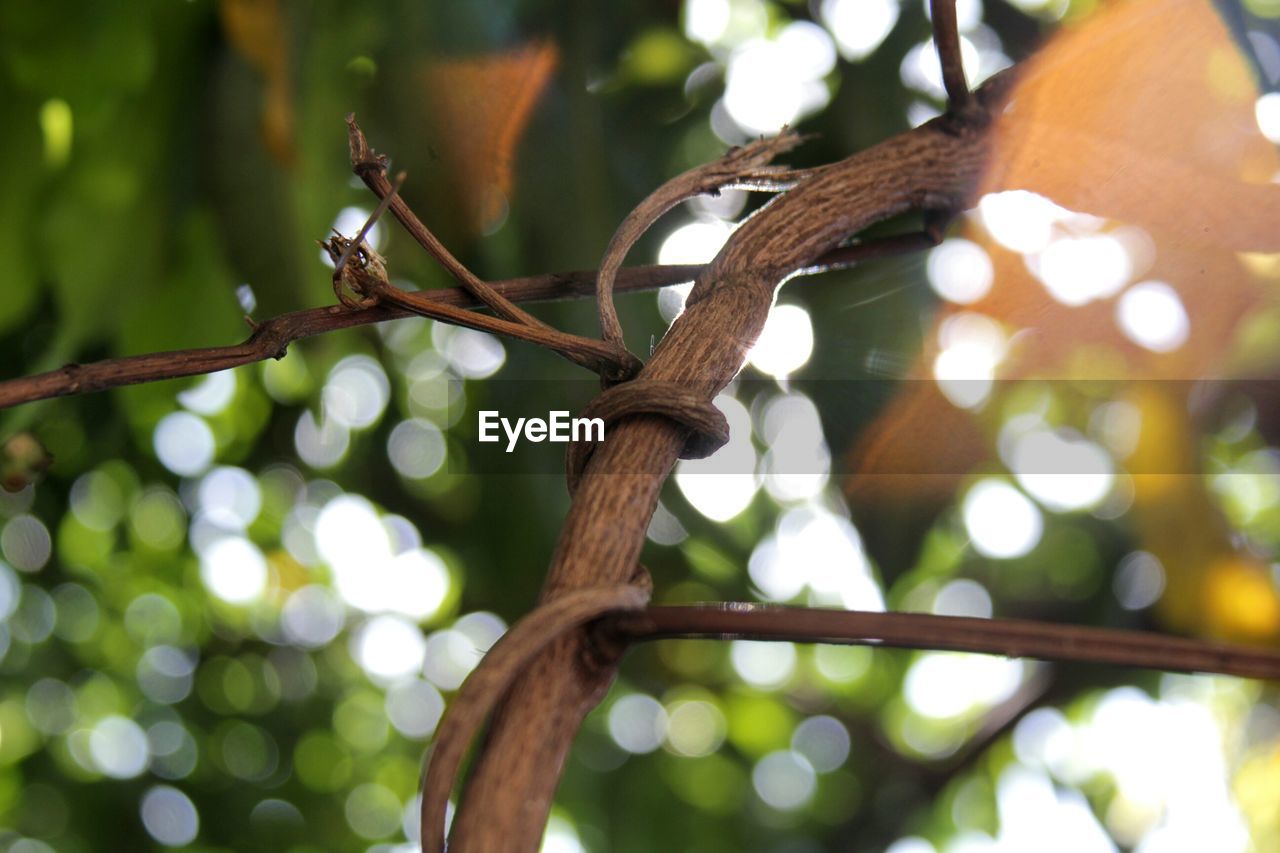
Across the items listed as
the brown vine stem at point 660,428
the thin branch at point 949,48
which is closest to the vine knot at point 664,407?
the brown vine stem at point 660,428

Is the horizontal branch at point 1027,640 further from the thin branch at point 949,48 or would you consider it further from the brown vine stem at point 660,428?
the thin branch at point 949,48

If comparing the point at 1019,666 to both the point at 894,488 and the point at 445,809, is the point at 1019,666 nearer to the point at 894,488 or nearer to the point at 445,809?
the point at 894,488

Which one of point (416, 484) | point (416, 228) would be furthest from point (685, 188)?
point (416, 484)

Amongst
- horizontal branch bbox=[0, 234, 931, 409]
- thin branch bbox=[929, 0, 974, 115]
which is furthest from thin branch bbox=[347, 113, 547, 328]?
thin branch bbox=[929, 0, 974, 115]

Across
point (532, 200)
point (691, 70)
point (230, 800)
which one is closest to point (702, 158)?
point (691, 70)

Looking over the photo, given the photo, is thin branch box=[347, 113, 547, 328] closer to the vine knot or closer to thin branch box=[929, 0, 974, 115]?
the vine knot

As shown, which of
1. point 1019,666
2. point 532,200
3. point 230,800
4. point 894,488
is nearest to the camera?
point 894,488
